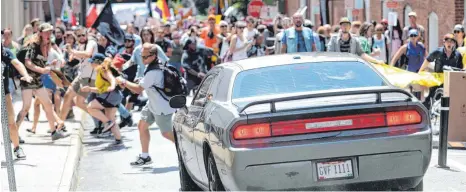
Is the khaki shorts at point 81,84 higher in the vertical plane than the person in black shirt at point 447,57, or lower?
lower

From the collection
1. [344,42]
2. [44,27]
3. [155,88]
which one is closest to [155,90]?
[155,88]

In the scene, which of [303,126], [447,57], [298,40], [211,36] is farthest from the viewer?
[211,36]

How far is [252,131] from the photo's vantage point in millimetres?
8211

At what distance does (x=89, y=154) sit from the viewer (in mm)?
15617

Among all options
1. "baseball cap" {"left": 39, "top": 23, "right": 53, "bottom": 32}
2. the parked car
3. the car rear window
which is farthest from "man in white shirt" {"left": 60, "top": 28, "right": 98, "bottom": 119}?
the parked car

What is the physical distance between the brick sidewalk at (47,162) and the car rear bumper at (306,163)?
11.4 feet

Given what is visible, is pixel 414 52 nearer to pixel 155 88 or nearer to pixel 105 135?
pixel 105 135

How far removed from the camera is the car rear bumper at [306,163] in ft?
26.6

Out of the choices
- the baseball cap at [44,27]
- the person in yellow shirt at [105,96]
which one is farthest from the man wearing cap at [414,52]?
the baseball cap at [44,27]

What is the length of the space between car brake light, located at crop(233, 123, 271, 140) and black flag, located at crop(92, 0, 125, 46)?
511 inches

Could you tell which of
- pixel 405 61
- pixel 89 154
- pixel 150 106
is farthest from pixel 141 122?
pixel 405 61

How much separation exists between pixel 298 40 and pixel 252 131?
385 inches

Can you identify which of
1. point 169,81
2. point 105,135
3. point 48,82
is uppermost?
point 169,81

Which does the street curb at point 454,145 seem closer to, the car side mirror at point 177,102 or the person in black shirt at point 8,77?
the car side mirror at point 177,102
